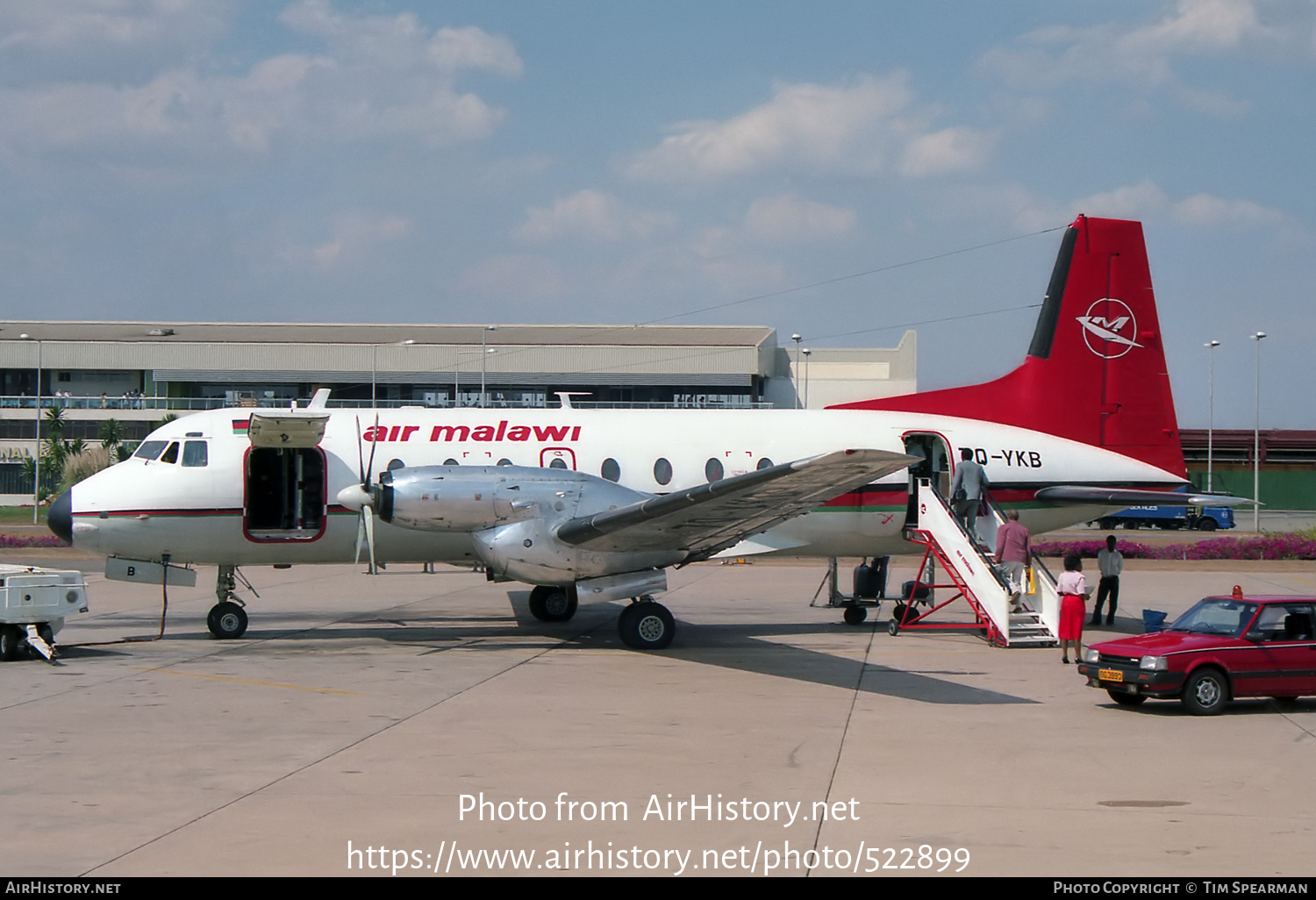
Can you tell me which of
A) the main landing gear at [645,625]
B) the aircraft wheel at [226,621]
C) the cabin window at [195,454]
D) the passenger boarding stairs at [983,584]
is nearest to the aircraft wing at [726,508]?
the main landing gear at [645,625]

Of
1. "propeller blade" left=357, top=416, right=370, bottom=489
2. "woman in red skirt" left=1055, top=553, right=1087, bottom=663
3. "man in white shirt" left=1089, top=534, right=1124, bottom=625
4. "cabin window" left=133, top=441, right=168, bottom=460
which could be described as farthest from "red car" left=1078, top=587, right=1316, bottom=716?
"cabin window" left=133, top=441, right=168, bottom=460

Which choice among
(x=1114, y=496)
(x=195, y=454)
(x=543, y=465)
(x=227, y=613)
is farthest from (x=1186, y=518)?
(x=195, y=454)

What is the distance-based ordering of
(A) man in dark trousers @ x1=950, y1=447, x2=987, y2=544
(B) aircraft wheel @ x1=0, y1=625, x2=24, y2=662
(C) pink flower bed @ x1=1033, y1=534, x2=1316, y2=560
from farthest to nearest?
(C) pink flower bed @ x1=1033, y1=534, x2=1316, y2=560, (A) man in dark trousers @ x1=950, y1=447, x2=987, y2=544, (B) aircraft wheel @ x1=0, y1=625, x2=24, y2=662

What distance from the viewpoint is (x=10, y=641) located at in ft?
48.3

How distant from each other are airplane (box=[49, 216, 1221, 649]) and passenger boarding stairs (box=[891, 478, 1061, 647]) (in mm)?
792

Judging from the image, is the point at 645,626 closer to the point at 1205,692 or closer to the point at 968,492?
the point at 968,492

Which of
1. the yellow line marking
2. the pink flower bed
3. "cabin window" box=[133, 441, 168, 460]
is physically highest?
"cabin window" box=[133, 441, 168, 460]

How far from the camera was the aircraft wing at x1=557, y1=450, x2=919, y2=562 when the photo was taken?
12414 millimetres

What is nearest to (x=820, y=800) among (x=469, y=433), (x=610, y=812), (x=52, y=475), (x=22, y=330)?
(x=610, y=812)

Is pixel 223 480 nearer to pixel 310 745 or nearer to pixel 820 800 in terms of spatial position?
pixel 310 745

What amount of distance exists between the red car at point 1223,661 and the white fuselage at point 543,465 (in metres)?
6.69

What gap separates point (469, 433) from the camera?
58.4ft

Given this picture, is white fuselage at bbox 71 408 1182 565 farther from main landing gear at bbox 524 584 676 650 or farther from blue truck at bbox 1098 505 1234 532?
blue truck at bbox 1098 505 1234 532

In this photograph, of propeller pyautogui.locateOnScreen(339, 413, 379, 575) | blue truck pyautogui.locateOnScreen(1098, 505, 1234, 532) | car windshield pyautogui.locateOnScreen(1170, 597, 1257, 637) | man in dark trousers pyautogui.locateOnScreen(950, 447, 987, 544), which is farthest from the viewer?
blue truck pyautogui.locateOnScreen(1098, 505, 1234, 532)
